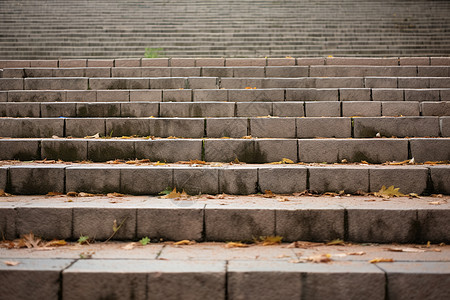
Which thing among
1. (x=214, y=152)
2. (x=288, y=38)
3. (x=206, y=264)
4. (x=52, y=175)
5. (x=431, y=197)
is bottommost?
(x=206, y=264)

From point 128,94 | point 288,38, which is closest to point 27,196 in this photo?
point 128,94

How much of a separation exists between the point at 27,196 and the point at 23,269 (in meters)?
1.34

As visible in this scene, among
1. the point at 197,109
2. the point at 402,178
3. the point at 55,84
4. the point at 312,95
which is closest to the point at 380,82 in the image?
the point at 312,95

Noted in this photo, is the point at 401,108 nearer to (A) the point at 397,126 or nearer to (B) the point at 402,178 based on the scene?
(A) the point at 397,126

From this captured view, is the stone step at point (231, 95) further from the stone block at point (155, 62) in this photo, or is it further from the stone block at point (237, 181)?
the stone block at point (237, 181)

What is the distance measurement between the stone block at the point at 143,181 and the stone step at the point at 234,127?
1156 millimetres

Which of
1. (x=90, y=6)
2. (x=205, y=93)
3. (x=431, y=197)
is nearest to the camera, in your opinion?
(x=431, y=197)

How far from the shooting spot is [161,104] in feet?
15.6

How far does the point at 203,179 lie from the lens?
10.4 feet

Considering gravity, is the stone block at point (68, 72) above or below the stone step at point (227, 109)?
above

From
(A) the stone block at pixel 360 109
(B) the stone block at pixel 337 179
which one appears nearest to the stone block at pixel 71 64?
(A) the stone block at pixel 360 109

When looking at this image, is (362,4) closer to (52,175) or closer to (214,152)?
(214,152)

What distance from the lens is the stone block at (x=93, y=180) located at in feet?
10.4

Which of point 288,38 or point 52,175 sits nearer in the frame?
point 52,175
